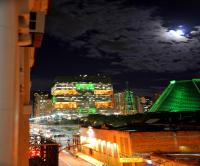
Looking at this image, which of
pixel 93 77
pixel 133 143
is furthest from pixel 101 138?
pixel 93 77

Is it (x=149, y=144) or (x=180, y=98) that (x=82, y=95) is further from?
(x=149, y=144)

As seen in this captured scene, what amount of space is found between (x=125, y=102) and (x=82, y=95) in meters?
32.7

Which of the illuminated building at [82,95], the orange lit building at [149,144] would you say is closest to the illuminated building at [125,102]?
the illuminated building at [82,95]

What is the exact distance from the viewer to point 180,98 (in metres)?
75.1

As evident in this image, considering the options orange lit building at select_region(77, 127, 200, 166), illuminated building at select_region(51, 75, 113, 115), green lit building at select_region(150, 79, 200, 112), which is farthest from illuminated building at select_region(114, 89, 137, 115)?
orange lit building at select_region(77, 127, 200, 166)

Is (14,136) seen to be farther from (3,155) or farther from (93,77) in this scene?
(93,77)

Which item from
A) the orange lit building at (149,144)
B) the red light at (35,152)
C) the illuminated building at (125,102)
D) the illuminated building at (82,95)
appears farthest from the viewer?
the illuminated building at (125,102)

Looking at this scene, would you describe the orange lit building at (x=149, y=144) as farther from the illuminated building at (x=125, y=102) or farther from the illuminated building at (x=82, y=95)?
the illuminated building at (x=125, y=102)

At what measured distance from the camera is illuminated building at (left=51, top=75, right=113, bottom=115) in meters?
157

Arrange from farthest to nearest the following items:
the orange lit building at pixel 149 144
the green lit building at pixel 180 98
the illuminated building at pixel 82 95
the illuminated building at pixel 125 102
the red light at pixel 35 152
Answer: the illuminated building at pixel 125 102 → the illuminated building at pixel 82 95 → the green lit building at pixel 180 98 → the orange lit building at pixel 149 144 → the red light at pixel 35 152

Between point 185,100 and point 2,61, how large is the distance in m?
74.9

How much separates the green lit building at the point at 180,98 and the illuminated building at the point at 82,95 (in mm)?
85159

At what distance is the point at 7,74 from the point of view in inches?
181

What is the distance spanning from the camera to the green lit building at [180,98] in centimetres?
7256
